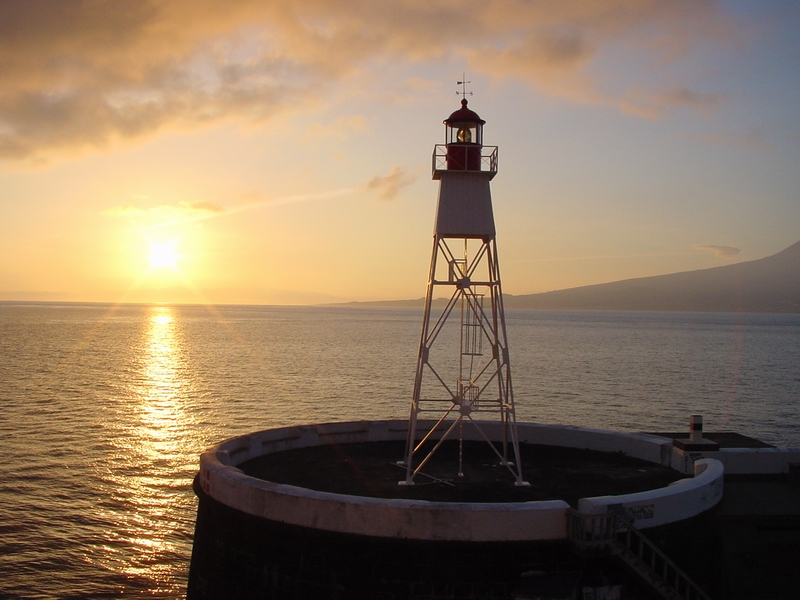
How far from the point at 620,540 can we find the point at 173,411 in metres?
39.8

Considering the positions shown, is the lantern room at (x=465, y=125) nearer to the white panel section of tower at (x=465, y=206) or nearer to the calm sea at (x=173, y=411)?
the white panel section of tower at (x=465, y=206)

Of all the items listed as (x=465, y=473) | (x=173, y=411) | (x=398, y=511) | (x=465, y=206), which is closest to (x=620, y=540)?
(x=398, y=511)

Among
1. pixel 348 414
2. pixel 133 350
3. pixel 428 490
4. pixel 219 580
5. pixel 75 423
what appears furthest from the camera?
pixel 133 350

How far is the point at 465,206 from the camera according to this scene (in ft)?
54.7

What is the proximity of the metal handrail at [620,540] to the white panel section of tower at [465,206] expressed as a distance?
6.69 m

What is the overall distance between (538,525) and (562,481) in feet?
13.7

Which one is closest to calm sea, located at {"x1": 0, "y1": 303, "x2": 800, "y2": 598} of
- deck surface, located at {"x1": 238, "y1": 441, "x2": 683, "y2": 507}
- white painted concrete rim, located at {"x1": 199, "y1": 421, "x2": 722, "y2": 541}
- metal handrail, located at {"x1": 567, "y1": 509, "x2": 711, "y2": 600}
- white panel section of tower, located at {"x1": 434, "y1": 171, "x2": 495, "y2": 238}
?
deck surface, located at {"x1": 238, "y1": 441, "x2": 683, "y2": 507}

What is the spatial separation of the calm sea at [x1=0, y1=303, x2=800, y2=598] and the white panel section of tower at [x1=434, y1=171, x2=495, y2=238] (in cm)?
1351

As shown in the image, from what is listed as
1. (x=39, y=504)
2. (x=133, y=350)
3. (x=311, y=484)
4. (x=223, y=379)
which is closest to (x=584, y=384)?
(x=223, y=379)

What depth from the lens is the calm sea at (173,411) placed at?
23266 millimetres

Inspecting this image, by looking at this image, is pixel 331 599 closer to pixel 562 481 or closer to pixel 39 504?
pixel 562 481

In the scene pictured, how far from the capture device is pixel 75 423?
42125 mm

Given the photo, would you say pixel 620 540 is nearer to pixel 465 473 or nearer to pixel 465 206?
pixel 465 473

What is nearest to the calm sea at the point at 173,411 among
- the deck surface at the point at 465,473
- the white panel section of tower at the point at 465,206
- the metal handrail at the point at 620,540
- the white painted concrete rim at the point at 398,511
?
the deck surface at the point at 465,473
